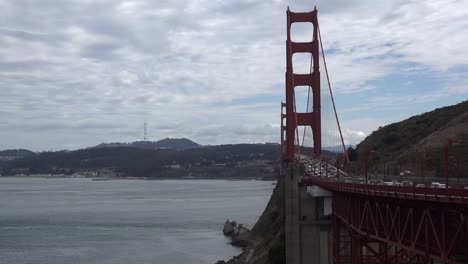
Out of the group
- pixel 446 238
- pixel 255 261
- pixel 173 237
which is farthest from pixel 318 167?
pixel 173 237

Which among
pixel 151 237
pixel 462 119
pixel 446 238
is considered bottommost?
pixel 151 237

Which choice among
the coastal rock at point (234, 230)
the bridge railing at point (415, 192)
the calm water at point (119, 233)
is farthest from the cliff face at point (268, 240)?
the bridge railing at point (415, 192)

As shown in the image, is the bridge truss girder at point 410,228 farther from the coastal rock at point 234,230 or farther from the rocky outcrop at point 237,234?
the coastal rock at point 234,230

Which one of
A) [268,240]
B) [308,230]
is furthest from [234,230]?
[308,230]

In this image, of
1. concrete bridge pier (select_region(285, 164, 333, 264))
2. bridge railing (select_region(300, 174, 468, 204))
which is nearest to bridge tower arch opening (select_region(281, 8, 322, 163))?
concrete bridge pier (select_region(285, 164, 333, 264))

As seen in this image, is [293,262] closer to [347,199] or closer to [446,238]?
[347,199]

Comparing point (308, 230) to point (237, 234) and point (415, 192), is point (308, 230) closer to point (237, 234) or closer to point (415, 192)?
point (415, 192)

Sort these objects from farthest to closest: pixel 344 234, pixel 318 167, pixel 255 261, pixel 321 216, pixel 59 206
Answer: pixel 59 206 < pixel 255 261 < pixel 318 167 < pixel 321 216 < pixel 344 234

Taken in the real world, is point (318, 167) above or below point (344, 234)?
above
